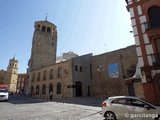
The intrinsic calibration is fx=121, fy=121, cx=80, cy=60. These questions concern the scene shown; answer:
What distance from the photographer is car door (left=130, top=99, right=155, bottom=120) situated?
18.7ft

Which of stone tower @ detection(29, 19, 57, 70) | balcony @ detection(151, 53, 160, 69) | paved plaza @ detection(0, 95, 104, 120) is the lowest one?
paved plaza @ detection(0, 95, 104, 120)

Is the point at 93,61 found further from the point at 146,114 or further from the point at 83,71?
the point at 146,114

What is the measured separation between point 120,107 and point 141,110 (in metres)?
0.99

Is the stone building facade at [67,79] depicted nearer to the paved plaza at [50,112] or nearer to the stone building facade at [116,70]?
the stone building facade at [116,70]

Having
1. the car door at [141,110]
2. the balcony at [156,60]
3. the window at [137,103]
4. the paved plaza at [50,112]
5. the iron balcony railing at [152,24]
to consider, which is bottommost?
the paved plaza at [50,112]

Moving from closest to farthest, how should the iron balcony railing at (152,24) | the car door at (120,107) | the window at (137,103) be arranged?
the window at (137,103) → the car door at (120,107) → the iron balcony railing at (152,24)

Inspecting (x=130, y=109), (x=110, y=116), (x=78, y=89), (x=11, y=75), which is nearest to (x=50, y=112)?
(x=110, y=116)

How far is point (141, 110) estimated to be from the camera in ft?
19.3

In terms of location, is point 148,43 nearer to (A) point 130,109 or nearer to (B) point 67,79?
(A) point 130,109

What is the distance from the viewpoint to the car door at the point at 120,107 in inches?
243

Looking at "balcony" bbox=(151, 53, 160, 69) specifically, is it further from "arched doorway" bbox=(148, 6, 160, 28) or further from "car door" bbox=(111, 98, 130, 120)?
"car door" bbox=(111, 98, 130, 120)

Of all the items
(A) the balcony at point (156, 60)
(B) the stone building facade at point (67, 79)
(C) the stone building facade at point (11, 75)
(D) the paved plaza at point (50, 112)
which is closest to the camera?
(D) the paved plaza at point (50, 112)

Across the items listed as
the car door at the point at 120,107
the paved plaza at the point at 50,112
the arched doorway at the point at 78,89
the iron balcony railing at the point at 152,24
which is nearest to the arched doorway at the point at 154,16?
the iron balcony railing at the point at 152,24

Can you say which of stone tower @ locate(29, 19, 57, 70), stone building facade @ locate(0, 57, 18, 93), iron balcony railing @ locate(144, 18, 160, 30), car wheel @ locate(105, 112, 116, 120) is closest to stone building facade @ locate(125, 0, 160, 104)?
iron balcony railing @ locate(144, 18, 160, 30)
